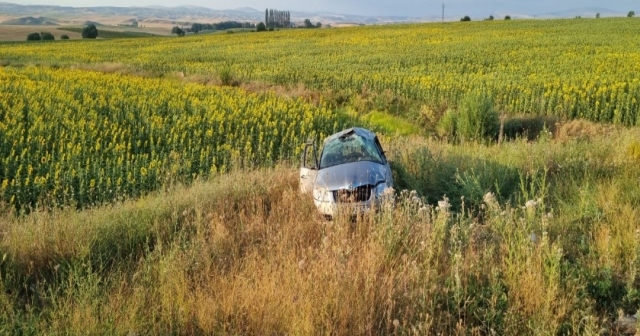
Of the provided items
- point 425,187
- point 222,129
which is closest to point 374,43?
point 222,129

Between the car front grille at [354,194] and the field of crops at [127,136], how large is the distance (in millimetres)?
3360

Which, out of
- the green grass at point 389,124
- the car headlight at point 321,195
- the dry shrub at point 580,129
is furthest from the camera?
the green grass at point 389,124

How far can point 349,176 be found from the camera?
6277 mm

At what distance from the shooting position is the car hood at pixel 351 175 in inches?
242

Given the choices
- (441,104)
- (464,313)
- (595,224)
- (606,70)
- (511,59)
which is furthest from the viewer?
(511,59)

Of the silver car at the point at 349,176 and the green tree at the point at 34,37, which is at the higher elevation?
the green tree at the point at 34,37

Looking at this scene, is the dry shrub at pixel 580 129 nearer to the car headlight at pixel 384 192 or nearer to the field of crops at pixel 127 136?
→ the field of crops at pixel 127 136

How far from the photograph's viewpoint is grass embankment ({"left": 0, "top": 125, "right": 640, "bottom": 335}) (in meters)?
3.80

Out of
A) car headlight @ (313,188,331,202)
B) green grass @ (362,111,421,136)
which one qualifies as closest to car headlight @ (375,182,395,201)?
car headlight @ (313,188,331,202)

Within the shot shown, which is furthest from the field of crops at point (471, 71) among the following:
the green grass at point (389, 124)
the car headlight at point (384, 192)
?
the car headlight at point (384, 192)

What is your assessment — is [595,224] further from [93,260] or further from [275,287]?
[93,260]

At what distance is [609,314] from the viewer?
3.89 meters

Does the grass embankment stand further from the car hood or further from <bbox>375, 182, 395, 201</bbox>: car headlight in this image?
the car hood

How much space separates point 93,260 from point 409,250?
10.6 feet
